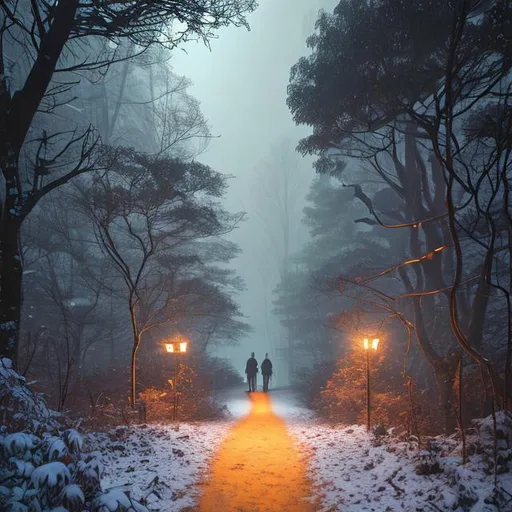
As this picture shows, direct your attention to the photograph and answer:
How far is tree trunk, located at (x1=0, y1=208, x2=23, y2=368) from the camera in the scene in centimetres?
480

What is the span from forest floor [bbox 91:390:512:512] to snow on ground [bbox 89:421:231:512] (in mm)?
18

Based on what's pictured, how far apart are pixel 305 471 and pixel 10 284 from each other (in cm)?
586

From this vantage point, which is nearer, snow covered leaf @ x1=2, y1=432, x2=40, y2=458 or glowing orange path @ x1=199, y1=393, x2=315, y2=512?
snow covered leaf @ x1=2, y1=432, x2=40, y2=458

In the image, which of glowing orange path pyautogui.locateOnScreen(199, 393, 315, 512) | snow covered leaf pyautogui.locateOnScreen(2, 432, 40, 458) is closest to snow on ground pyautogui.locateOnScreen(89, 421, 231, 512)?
glowing orange path pyautogui.locateOnScreen(199, 393, 315, 512)

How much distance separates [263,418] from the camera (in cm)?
1216

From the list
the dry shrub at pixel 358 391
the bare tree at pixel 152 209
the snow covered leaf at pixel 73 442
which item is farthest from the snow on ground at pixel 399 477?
the bare tree at pixel 152 209

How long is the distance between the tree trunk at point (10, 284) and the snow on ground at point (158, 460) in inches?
79.6

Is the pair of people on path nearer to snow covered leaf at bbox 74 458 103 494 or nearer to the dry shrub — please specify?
the dry shrub

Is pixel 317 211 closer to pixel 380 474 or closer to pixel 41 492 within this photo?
pixel 380 474

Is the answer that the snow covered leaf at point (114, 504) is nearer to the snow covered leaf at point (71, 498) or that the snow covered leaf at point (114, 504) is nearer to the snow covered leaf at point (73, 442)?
the snow covered leaf at point (71, 498)

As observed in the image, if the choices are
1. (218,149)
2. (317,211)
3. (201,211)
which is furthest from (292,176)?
(218,149)

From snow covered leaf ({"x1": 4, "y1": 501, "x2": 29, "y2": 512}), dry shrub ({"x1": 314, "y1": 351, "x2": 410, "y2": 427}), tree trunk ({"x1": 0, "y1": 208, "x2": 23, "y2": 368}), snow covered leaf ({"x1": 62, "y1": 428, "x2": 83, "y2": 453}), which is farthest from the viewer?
dry shrub ({"x1": 314, "y1": 351, "x2": 410, "y2": 427})

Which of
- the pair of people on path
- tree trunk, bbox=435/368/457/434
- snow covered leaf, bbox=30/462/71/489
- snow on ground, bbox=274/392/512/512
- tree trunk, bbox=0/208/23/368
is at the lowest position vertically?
the pair of people on path

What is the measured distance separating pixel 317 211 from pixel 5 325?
23.4 m
